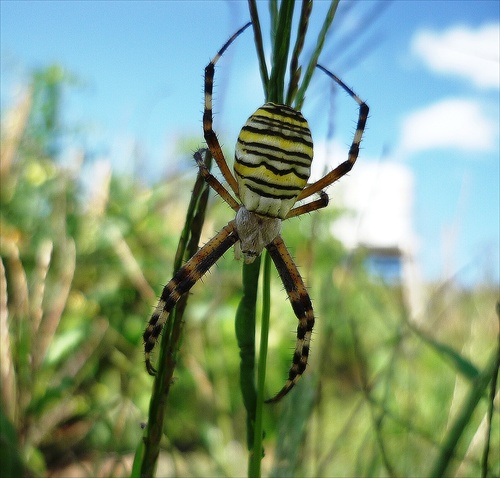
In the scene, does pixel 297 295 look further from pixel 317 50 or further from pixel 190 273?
pixel 317 50

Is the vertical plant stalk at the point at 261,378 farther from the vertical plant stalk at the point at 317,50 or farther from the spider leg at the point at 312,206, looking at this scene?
the spider leg at the point at 312,206

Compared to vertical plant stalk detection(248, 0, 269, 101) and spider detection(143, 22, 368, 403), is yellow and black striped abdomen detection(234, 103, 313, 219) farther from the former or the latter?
vertical plant stalk detection(248, 0, 269, 101)

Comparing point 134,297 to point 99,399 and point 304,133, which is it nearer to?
point 99,399

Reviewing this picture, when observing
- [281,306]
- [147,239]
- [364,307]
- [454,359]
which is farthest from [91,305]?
[454,359]

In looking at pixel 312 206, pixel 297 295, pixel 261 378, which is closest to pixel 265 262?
pixel 261 378

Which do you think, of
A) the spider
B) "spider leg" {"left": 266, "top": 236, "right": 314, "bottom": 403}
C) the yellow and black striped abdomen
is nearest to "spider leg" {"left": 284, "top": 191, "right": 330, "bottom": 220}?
the spider

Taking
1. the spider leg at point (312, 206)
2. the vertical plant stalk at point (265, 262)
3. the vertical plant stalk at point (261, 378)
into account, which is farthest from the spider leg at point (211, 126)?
the vertical plant stalk at point (261, 378)
